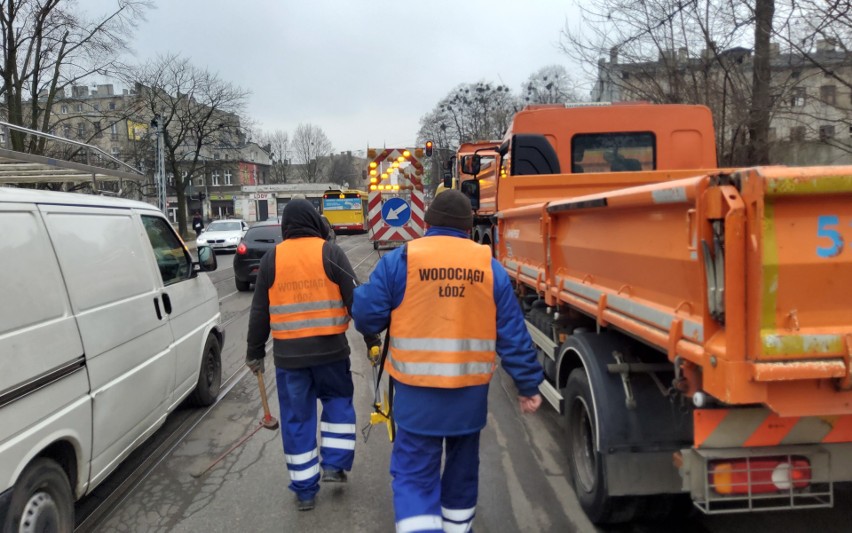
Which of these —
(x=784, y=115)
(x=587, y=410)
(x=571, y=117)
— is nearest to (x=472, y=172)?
(x=571, y=117)

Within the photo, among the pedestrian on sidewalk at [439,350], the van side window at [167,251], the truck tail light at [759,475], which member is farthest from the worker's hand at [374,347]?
the van side window at [167,251]

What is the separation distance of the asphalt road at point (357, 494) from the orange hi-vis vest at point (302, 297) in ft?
3.74

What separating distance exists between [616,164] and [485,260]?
185 inches

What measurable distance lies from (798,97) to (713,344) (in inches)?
425

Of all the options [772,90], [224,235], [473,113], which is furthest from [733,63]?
[473,113]

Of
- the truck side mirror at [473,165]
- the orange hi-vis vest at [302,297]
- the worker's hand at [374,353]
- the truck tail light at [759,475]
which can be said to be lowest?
the truck tail light at [759,475]

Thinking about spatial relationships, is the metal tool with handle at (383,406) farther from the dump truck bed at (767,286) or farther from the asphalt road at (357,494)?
the dump truck bed at (767,286)

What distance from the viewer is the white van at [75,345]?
105 inches

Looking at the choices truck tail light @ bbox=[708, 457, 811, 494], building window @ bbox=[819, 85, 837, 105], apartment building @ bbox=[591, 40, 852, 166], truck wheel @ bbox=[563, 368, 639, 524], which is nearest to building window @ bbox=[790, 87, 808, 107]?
apartment building @ bbox=[591, 40, 852, 166]

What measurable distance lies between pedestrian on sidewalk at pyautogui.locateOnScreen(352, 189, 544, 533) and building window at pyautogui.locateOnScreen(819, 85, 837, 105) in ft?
31.6

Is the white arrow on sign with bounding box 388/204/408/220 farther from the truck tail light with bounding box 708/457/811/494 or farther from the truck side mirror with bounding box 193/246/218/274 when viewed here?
the truck tail light with bounding box 708/457/811/494

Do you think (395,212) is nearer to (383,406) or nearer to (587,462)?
(383,406)

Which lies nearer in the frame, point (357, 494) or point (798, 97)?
point (357, 494)

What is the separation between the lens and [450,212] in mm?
2930
